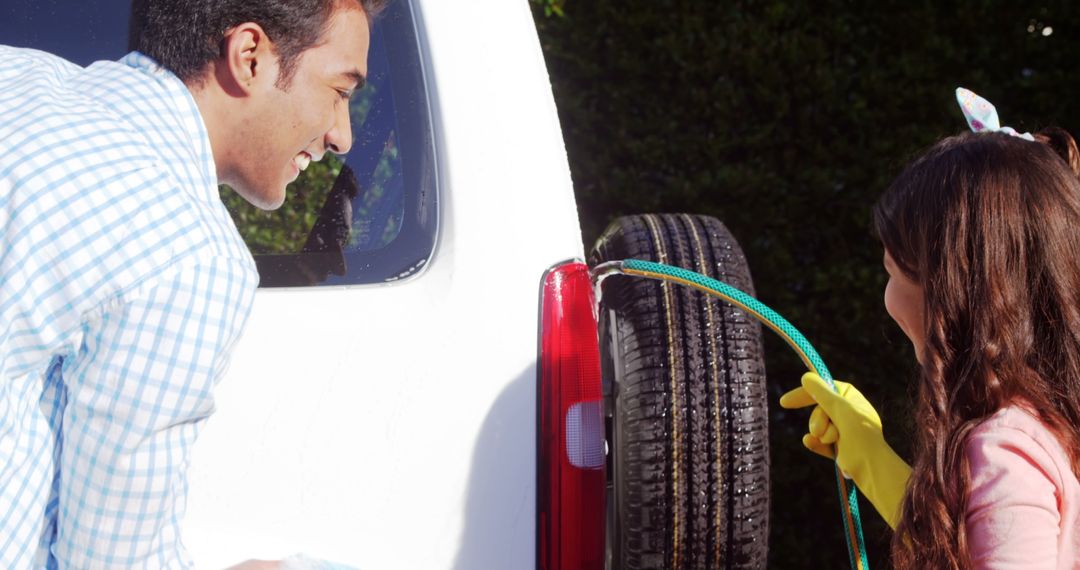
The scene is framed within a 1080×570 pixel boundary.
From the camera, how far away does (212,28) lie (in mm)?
1414

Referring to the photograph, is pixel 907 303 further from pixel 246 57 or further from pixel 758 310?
pixel 246 57

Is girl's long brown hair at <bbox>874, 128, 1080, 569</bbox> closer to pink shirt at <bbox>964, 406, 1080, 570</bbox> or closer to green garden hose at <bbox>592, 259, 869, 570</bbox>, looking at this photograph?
pink shirt at <bbox>964, 406, 1080, 570</bbox>

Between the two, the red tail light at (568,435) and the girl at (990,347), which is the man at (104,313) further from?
the girl at (990,347)

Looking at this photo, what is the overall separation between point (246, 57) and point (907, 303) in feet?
3.39

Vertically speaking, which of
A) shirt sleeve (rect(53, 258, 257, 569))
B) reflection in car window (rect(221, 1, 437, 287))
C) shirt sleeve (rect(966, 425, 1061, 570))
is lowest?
shirt sleeve (rect(966, 425, 1061, 570))

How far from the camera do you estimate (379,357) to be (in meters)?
1.48

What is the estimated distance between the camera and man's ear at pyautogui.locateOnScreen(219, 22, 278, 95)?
1.41m

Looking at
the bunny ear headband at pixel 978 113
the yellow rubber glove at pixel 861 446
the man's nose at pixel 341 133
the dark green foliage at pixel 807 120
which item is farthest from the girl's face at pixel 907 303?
the dark green foliage at pixel 807 120

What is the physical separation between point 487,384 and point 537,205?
294 mm

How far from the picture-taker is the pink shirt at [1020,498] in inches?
53.8

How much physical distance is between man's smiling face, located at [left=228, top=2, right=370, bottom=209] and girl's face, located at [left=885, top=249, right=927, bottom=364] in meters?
0.86

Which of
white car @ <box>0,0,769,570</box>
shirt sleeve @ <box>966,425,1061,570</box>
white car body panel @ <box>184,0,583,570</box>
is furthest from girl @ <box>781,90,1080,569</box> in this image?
white car body panel @ <box>184,0,583,570</box>

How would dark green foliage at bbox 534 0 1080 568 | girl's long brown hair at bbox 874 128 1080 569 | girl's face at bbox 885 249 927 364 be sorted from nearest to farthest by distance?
girl's long brown hair at bbox 874 128 1080 569, girl's face at bbox 885 249 927 364, dark green foliage at bbox 534 0 1080 568

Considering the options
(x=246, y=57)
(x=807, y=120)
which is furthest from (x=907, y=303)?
(x=807, y=120)
